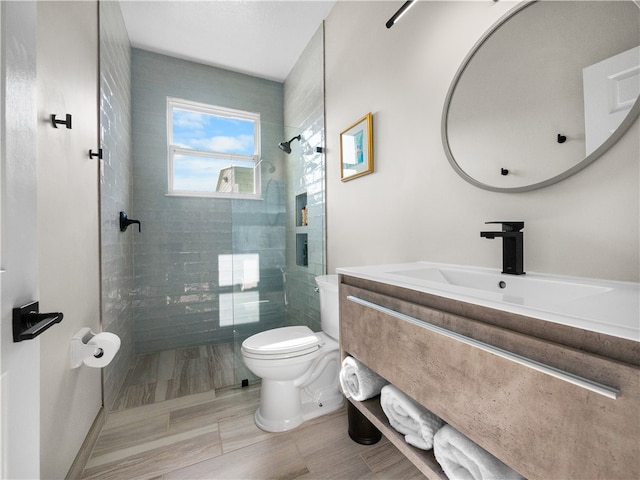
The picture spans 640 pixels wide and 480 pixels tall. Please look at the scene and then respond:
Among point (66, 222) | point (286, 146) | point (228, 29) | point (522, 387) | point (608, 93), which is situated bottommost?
point (522, 387)

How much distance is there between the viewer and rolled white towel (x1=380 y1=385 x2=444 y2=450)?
844mm

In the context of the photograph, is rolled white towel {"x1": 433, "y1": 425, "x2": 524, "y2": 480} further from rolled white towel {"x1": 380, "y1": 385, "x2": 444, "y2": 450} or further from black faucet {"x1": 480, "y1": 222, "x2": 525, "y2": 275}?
black faucet {"x1": 480, "y1": 222, "x2": 525, "y2": 275}

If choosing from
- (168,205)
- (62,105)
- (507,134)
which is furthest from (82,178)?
(507,134)

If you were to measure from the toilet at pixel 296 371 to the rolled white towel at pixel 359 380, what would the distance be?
468mm

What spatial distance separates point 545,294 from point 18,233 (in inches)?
53.5

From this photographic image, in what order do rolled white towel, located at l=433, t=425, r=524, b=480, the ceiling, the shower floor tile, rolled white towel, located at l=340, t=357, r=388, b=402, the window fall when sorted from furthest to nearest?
the window < the ceiling < the shower floor tile < rolled white towel, located at l=340, t=357, r=388, b=402 < rolled white towel, located at l=433, t=425, r=524, b=480

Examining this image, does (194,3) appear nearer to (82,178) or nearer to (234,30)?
(234,30)

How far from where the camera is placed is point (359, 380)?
1.12 metres

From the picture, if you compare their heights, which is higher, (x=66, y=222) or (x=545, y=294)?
(x=66, y=222)

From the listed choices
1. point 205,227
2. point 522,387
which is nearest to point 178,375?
point 205,227

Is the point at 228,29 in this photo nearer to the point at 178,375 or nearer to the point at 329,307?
the point at 329,307

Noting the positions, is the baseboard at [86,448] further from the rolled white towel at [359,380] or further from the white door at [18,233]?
the rolled white towel at [359,380]

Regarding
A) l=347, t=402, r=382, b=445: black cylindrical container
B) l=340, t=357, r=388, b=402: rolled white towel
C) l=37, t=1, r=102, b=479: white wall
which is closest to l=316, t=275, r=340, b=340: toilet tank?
l=347, t=402, r=382, b=445: black cylindrical container

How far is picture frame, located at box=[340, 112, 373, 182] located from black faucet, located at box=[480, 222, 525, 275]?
3.25ft
